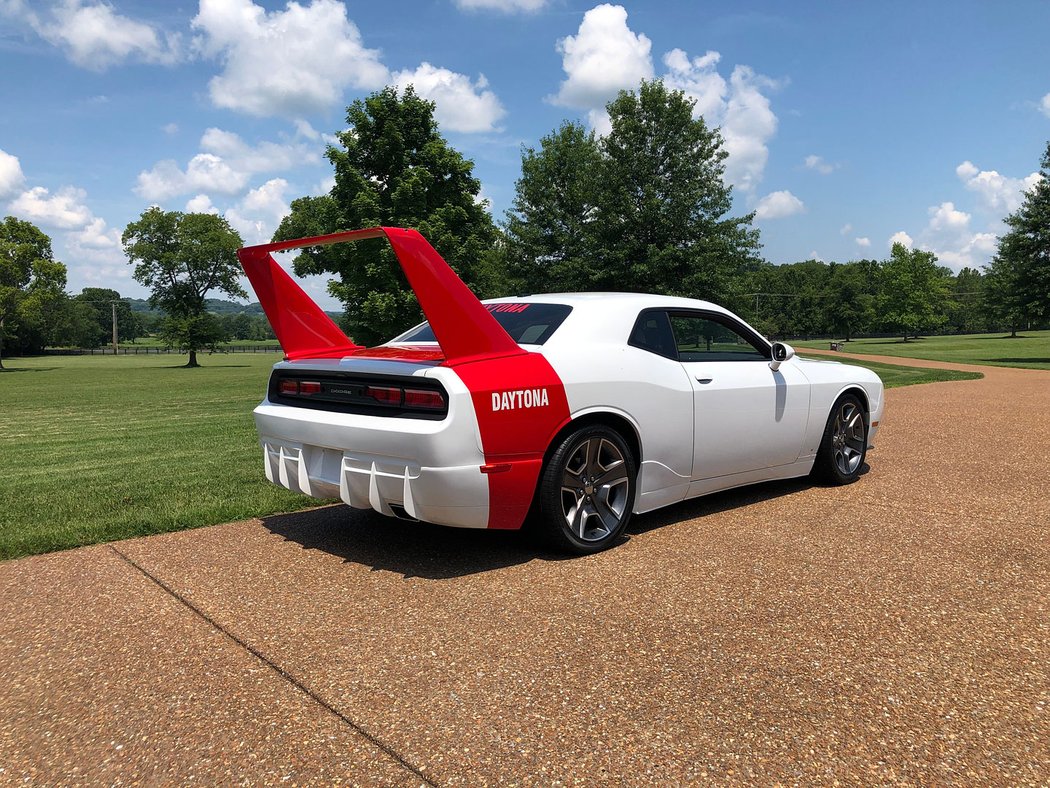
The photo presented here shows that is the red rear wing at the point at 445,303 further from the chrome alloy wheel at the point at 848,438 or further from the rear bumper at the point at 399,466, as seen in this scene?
the chrome alloy wheel at the point at 848,438

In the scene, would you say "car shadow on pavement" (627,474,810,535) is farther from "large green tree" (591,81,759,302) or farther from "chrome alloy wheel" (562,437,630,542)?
"large green tree" (591,81,759,302)

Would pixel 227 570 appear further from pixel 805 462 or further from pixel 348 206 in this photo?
pixel 348 206

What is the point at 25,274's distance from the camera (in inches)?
2056

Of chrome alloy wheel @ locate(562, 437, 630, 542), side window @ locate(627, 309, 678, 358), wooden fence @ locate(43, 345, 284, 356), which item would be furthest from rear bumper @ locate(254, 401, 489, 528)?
wooden fence @ locate(43, 345, 284, 356)

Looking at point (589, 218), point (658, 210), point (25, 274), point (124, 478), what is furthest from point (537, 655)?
point (25, 274)

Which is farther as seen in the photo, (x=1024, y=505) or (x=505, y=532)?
(x=1024, y=505)

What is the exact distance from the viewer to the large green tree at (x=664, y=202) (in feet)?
88.6

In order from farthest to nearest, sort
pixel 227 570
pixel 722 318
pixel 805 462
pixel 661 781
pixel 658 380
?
1. pixel 805 462
2. pixel 722 318
3. pixel 658 380
4. pixel 227 570
5. pixel 661 781

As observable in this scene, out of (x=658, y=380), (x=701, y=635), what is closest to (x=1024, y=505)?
(x=658, y=380)

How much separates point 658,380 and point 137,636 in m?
3.01

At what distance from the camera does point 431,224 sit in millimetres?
26406

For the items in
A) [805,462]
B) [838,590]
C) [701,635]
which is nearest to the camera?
[701,635]

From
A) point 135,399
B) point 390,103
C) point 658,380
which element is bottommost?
point 135,399

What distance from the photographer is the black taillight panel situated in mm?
3686
